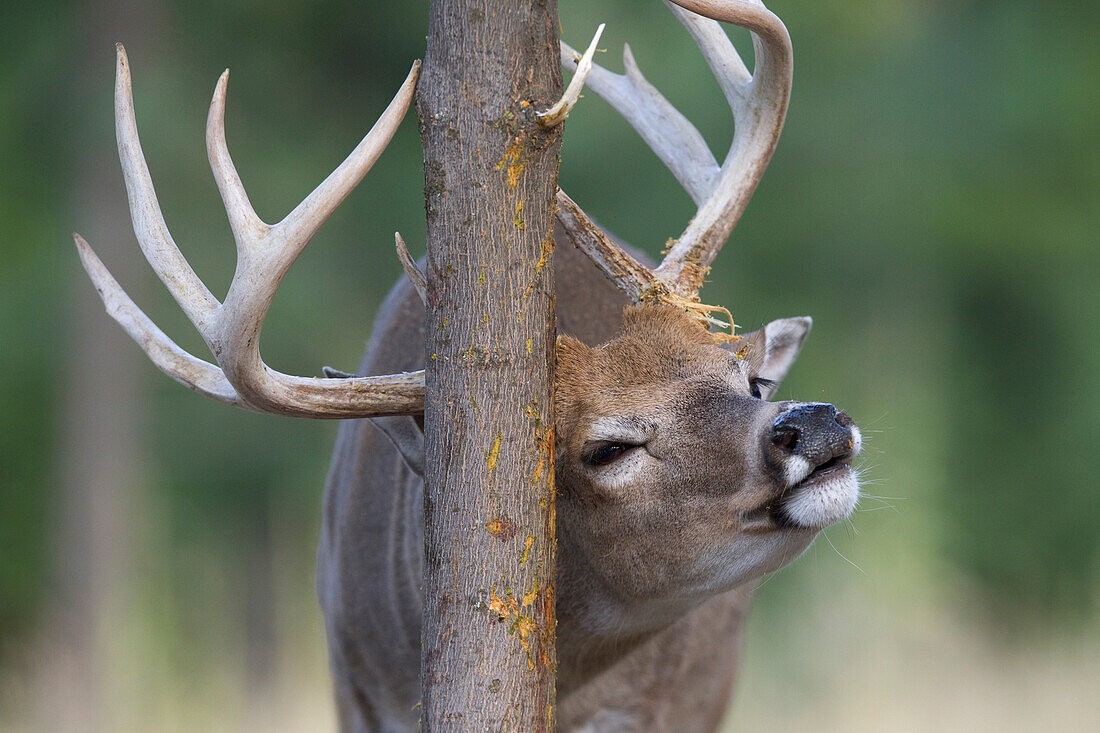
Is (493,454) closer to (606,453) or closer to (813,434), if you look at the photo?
(606,453)

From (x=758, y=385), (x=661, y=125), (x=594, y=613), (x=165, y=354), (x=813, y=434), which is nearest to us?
(x=813, y=434)

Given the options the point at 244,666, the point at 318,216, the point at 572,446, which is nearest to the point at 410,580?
the point at 572,446

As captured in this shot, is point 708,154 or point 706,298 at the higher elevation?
point 706,298

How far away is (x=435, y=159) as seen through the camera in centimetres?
247

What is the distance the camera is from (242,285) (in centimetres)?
254

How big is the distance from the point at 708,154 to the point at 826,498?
1.22 m

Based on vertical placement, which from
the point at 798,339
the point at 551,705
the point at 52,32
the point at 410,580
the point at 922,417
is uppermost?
the point at 52,32

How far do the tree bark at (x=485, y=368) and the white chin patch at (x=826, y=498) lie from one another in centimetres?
62

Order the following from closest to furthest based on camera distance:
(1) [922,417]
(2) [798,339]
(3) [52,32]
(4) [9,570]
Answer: (2) [798,339]
(3) [52,32]
(4) [9,570]
(1) [922,417]

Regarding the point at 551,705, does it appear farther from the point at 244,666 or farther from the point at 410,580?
the point at 244,666

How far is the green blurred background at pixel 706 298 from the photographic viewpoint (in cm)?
1050

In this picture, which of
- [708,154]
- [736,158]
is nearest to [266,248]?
[736,158]

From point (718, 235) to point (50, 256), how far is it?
346 inches

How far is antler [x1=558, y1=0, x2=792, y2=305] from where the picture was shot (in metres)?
2.99
